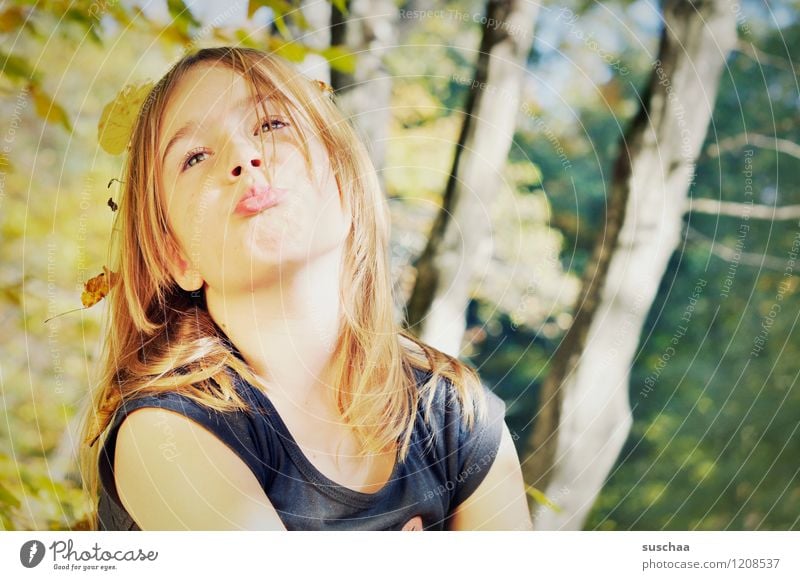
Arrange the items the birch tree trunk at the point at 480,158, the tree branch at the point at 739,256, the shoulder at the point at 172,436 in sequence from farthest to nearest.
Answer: the tree branch at the point at 739,256 < the birch tree trunk at the point at 480,158 < the shoulder at the point at 172,436

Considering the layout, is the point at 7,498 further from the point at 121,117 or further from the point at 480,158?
the point at 480,158

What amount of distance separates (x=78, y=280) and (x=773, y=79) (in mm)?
787

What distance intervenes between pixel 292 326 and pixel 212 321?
0.23 ft

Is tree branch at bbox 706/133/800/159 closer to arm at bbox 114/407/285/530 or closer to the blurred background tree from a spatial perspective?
the blurred background tree

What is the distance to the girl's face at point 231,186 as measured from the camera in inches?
27.1

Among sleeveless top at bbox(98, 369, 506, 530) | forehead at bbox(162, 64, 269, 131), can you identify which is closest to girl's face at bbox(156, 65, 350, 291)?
forehead at bbox(162, 64, 269, 131)

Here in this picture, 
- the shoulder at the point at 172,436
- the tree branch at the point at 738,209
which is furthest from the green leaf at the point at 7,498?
the tree branch at the point at 738,209

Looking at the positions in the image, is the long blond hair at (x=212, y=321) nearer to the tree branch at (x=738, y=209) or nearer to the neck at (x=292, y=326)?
the neck at (x=292, y=326)

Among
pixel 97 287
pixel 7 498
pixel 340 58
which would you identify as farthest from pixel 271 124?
pixel 7 498

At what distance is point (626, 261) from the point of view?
888 millimetres

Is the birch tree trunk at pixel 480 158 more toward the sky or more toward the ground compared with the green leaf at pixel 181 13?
more toward the ground

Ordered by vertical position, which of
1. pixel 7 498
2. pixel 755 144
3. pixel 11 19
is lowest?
pixel 7 498

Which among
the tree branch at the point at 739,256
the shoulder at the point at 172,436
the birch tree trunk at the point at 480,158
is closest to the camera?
Answer: the shoulder at the point at 172,436
